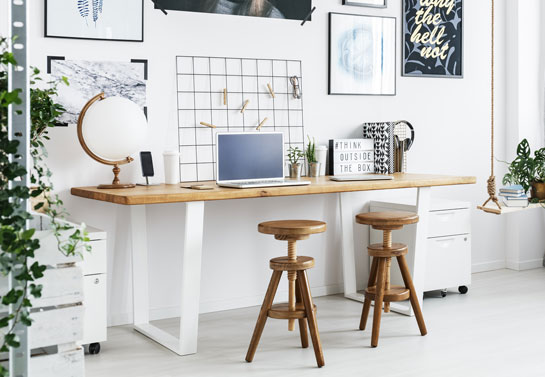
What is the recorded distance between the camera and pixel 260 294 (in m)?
4.11

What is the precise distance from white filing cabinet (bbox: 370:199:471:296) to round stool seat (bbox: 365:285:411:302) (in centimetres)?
65

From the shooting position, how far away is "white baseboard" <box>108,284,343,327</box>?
369 cm

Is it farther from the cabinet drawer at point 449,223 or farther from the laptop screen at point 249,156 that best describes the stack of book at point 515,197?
the laptop screen at point 249,156

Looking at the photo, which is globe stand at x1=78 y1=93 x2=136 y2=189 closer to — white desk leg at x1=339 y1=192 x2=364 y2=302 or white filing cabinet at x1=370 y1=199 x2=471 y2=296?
white desk leg at x1=339 y1=192 x2=364 y2=302

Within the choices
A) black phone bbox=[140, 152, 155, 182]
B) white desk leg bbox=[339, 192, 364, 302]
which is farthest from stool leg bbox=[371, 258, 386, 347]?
black phone bbox=[140, 152, 155, 182]

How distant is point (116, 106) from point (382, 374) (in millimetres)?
1700

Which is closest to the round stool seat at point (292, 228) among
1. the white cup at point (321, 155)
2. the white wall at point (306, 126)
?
the white wall at point (306, 126)

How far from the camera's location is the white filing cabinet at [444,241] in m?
4.13

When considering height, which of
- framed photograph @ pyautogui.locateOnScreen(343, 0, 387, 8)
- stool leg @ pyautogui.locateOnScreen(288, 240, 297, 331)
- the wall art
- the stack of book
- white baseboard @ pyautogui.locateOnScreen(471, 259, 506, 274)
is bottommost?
white baseboard @ pyautogui.locateOnScreen(471, 259, 506, 274)

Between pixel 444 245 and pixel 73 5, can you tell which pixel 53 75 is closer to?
pixel 73 5

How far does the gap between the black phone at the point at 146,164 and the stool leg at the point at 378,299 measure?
1.23 metres

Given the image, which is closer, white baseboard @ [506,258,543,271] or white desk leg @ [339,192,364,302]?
white desk leg @ [339,192,364,302]

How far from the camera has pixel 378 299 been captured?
10.9 ft

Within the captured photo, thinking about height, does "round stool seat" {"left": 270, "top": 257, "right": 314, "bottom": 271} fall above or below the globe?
below
